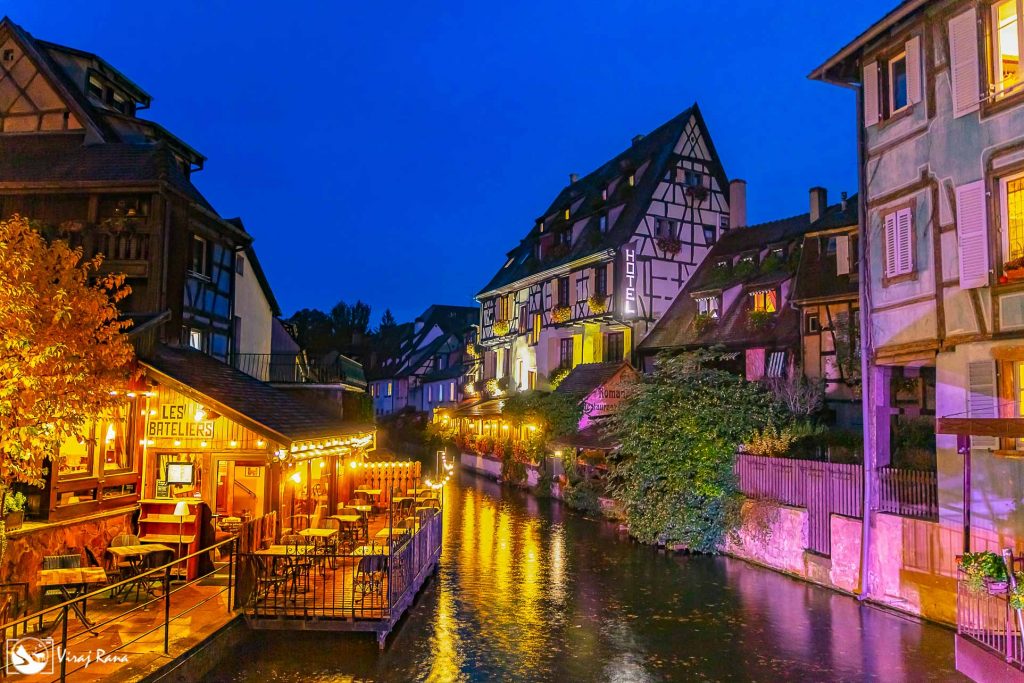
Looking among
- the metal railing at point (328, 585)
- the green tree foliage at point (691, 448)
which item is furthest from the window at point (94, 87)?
the green tree foliage at point (691, 448)

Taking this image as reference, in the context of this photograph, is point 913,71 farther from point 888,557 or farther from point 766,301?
point 766,301

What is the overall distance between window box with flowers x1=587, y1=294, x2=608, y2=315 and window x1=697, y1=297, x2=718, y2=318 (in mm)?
4315

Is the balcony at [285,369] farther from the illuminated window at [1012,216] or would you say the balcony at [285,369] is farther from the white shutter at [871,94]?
the illuminated window at [1012,216]

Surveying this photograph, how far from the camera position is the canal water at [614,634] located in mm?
10266

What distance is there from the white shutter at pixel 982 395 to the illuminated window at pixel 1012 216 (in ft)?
5.92

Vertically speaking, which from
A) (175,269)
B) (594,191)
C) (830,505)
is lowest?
(830,505)

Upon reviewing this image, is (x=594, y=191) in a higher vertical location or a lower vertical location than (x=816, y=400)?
higher

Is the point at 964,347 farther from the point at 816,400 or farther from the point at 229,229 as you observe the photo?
the point at 229,229

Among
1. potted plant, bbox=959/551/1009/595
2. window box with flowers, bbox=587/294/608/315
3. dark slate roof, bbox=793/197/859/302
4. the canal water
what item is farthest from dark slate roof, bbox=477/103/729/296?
potted plant, bbox=959/551/1009/595

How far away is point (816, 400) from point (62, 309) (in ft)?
68.8

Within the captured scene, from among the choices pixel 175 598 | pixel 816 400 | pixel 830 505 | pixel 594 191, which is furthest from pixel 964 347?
pixel 594 191

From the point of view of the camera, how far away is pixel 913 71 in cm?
1416

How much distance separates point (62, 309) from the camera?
33.8ft

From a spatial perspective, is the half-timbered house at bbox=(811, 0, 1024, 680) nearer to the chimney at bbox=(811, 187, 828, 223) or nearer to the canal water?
the canal water
